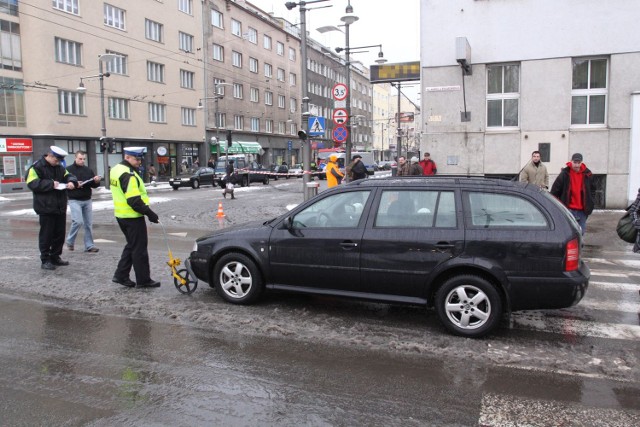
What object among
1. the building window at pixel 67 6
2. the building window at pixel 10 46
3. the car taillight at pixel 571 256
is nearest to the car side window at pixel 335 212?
the car taillight at pixel 571 256

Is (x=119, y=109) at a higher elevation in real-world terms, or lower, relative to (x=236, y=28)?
lower

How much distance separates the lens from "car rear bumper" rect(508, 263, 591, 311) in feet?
15.3

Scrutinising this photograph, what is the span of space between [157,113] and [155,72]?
3337mm

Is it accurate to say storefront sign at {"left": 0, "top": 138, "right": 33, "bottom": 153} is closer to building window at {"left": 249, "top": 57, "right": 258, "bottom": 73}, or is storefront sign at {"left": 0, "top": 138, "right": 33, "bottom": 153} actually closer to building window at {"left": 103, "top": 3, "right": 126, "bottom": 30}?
building window at {"left": 103, "top": 3, "right": 126, "bottom": 30}

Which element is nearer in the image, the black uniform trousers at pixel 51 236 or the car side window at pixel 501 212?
the car side window at pixel 501 212

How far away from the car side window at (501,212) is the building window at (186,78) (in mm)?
43977

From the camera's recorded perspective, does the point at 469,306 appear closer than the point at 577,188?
Yes

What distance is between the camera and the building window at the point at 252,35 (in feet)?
181

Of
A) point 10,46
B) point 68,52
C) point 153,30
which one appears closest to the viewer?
point 10,46

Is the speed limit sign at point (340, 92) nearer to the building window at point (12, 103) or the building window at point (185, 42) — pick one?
the building window at point (12, 103)

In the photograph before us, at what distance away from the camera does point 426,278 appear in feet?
16.3

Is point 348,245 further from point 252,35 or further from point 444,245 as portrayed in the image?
point 252,35

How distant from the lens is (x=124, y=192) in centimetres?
642

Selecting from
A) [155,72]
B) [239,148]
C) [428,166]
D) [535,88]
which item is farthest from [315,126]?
[239,148]
